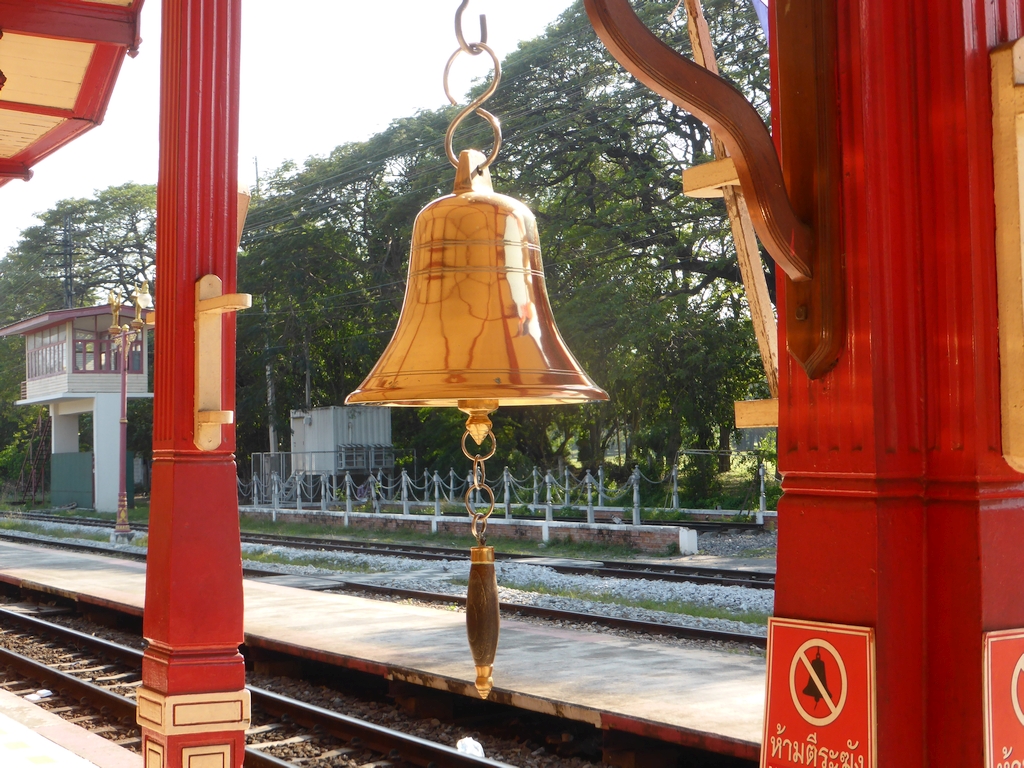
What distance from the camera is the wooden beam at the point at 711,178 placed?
5.49 ft

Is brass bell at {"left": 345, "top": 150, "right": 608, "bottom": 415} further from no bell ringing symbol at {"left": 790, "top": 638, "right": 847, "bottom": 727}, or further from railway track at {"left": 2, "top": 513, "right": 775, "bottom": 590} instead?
railway track at {"left": 2, "top": 513, "right": 775, "bottom": 590}

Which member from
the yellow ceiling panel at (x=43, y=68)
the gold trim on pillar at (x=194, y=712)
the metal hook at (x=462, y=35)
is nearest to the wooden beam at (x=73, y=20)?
the yellow ceiling panel at (x=43, y=68)

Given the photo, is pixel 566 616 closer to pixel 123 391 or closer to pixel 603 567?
pixel 603 567

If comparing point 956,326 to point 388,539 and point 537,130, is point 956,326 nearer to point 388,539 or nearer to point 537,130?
point 388,539

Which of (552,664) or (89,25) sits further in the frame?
(552,664)

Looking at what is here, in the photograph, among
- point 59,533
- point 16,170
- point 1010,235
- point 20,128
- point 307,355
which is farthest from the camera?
point 307,355

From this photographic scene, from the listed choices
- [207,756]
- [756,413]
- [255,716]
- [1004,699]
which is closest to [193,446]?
[207,756]

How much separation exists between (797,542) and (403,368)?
100cm

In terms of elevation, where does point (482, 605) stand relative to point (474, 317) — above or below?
below

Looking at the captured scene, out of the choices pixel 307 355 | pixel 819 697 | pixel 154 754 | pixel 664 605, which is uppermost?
pixel 307 355

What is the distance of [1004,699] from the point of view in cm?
151

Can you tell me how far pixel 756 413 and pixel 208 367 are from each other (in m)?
2.68

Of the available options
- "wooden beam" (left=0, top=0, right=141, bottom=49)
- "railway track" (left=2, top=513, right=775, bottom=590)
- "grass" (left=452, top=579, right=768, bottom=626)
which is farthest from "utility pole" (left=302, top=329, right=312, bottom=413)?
"wooden beam" (left=0, top=0, right=141, bottom=49)

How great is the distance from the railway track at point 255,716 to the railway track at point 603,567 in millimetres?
4914
